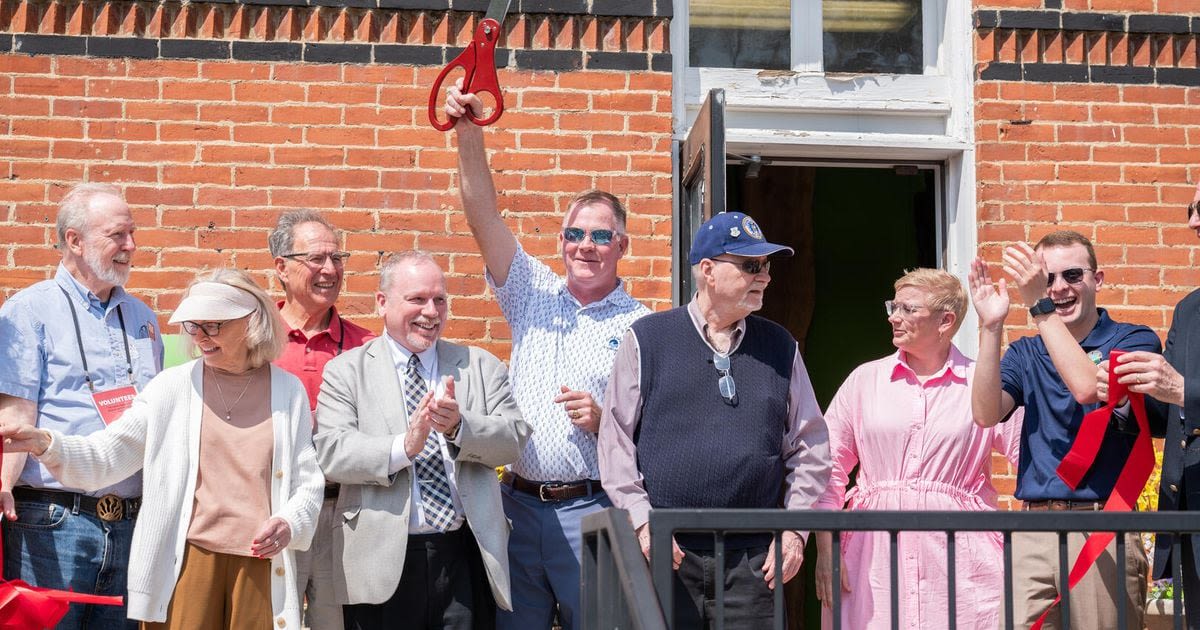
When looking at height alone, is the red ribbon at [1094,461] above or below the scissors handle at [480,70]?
below

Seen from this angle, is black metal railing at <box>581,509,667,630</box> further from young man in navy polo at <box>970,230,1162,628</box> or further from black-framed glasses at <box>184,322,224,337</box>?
young man in navy polo at <box>970,230,1162,628</box>

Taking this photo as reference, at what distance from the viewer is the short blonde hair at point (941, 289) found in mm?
4922

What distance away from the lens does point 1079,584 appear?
4621 mm

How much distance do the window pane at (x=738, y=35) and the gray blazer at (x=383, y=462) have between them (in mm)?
2687

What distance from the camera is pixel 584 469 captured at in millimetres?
4602

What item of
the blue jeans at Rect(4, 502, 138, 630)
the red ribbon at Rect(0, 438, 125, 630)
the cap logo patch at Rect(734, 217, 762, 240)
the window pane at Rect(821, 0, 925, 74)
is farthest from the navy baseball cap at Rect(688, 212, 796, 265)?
the window pane at Rect(821, 0, 925, 74)

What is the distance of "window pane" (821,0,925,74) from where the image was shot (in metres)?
6.69

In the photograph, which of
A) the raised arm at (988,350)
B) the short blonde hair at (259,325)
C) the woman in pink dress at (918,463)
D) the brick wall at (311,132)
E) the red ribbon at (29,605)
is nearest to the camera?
the red ribbon at (29,605)

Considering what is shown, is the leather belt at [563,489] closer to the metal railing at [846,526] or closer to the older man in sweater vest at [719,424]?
the older man in sweater vest at [719,424]

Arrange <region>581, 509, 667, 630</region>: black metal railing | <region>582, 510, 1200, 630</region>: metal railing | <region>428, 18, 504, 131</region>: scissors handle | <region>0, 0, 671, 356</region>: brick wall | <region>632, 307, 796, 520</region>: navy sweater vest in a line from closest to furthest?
<region>581, 509, 667, 630</region>: black metal railing, <region>582, 510, 1200, 630</region>: metal railing, <region>632, 307, 796, 520</region>: navy sweater vest, <region>428, 18, 504, 131</region>: scissors handle, <region>0, 0, 671, 356</region>: brick wall

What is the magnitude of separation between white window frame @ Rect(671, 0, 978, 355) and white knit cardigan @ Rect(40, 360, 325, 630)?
2876mm

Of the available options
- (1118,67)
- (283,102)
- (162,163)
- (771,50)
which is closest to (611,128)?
(771,50)

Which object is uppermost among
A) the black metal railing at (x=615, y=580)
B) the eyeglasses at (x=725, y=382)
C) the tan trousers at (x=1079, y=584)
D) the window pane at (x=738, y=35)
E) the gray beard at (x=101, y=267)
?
the window pane at (x=738, y=35)

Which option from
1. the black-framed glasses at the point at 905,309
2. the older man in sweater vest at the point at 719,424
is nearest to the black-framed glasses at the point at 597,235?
the older man in sweater vest at the point at 719,424
